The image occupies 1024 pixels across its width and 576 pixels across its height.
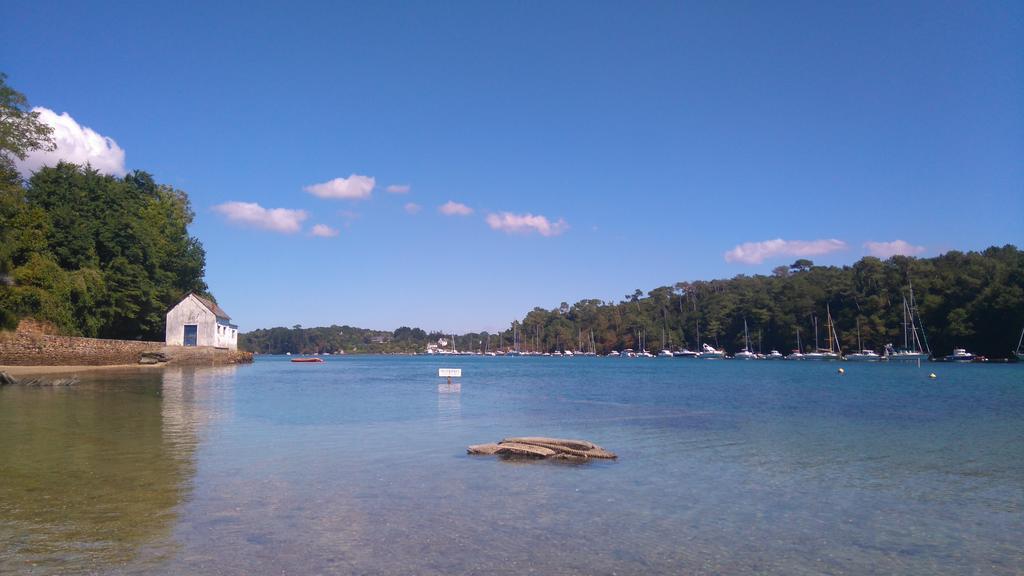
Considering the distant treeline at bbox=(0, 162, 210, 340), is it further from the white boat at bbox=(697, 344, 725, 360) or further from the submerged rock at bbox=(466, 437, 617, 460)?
the white boat at bbox=(697, 344, 725, 360)

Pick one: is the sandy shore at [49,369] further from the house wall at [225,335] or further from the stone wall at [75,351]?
the house wall at [225,335]

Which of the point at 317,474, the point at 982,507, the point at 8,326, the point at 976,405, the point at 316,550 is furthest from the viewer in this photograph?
the point at 8,326

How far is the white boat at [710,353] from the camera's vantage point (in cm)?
15700

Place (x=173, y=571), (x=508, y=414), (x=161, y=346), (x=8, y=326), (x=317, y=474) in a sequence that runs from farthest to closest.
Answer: (x=161, y=346), (x=8, y=326), (x=508, y=414), (x=317, y=474), (x=173, y=571)

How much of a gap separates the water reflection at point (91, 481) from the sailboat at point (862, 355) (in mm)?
114138

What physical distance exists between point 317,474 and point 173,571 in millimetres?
5400

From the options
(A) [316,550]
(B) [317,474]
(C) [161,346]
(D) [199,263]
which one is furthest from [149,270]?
(A) [316,550]

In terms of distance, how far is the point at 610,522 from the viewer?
9000mm

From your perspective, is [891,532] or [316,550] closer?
[316,550]

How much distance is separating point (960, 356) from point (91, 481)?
11205cm

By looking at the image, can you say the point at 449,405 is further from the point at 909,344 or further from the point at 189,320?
the point at 909,344

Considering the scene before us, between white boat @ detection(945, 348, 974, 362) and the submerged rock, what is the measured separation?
102925mm

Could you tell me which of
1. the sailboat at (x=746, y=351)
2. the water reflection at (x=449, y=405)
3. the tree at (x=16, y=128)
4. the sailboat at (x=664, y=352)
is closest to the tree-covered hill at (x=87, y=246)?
the tree at (x=16, y=128)

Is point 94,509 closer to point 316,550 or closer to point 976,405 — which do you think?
point 316,550
